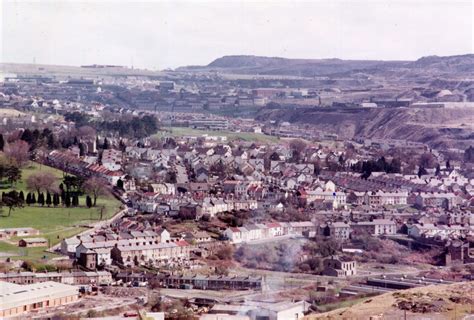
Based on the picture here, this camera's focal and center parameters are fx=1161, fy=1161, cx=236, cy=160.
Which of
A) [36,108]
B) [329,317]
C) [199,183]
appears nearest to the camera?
[329,317]

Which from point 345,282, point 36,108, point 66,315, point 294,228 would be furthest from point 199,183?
point 36,108

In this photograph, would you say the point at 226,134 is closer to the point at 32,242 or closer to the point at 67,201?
the point at 67,201

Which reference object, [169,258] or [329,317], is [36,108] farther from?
[329,317]

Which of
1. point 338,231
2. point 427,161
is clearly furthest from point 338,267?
→ point 427,161

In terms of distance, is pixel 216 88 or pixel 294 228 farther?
pixel 216 88

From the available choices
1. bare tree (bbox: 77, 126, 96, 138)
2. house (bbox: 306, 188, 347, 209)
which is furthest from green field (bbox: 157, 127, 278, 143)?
house (bbox: 306, 188, 347, 209)

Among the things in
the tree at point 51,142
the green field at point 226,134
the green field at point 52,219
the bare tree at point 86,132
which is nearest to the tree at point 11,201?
the green field at point 52,219
